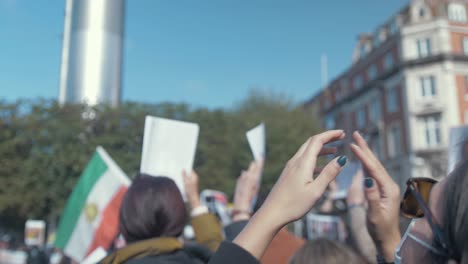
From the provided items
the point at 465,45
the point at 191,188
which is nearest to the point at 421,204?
the point at 191,188

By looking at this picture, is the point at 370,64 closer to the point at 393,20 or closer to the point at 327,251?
the point at 393,20

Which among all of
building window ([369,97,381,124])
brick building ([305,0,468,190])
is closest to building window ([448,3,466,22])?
brick building ([305,0,468,190])

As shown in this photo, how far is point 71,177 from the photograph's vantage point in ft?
63.6

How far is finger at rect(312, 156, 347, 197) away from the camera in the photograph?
3.77 ft

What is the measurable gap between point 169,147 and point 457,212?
2.67 m

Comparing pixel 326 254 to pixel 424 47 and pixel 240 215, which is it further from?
pixel 424 47

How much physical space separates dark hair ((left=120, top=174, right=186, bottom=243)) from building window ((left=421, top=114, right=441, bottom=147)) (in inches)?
1278

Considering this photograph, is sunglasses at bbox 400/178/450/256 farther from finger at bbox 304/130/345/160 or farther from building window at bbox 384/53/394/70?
building window at bbox 384/53/394/70

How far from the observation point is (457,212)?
3.32ft

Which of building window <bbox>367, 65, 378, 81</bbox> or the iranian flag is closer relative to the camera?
the iranian flag

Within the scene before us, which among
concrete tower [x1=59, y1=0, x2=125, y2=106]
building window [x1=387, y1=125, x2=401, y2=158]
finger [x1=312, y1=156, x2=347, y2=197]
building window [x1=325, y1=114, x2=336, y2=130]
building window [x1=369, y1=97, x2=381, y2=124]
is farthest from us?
building window [x1=325, y1=114, x2=336, y2=130]

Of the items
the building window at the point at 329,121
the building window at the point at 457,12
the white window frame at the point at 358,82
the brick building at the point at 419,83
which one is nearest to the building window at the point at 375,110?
the brick building at the point at 419,83

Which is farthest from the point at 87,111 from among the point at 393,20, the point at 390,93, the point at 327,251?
the point at 393,20

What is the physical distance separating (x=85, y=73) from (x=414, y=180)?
22112mm
